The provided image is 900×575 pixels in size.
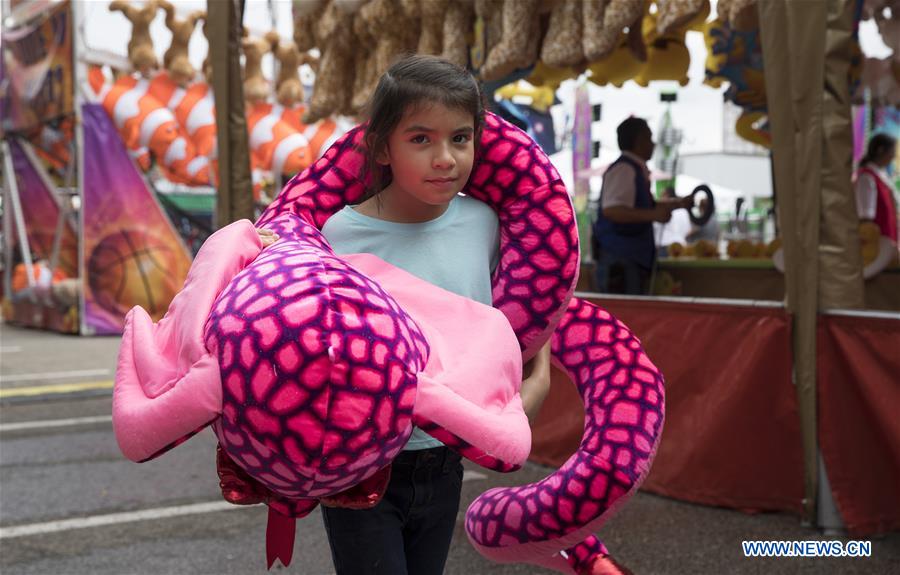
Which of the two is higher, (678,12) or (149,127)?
(678,12)

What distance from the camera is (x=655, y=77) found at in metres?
6.91

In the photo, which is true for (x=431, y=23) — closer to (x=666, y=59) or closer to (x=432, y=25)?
(x=432, y=25)

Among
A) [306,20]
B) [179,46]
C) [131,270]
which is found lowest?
[131,270]

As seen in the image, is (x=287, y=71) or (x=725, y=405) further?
(x=287, y=71)

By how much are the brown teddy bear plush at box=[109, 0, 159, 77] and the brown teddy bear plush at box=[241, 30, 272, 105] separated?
1087mm

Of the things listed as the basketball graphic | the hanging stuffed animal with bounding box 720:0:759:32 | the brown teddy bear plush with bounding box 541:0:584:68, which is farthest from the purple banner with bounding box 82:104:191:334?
the hanging stuffed animal with bounding box 720:0:759:32

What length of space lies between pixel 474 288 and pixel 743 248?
6.14 meters

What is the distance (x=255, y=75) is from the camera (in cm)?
1119

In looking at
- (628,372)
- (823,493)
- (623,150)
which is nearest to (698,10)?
(623,150)

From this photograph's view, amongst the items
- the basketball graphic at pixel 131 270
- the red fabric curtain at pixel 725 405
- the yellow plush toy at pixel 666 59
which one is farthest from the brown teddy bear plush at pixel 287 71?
the red fabric curtain at pixel 725 405

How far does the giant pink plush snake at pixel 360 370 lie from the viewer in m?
1.29

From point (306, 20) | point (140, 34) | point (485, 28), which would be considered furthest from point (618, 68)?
point (140, 34)

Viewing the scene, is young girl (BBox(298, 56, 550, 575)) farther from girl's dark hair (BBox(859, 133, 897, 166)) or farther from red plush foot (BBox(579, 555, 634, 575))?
girl's dark hair (BBox(859, 133, 897, 166))

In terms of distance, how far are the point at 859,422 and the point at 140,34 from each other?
385 inches
